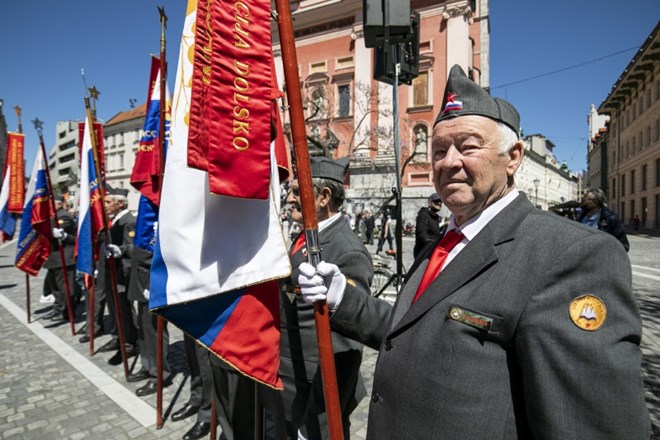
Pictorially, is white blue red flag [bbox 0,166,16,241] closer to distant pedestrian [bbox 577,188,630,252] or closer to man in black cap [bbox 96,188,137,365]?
man in black cap [bbox 96,188,137,365]

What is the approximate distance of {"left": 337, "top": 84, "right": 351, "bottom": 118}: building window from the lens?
27344mm

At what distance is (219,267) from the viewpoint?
5.90ft

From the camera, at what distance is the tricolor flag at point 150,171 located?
398 centimetres

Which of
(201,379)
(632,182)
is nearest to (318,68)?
(201,379)

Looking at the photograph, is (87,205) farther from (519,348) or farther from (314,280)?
(519,348)

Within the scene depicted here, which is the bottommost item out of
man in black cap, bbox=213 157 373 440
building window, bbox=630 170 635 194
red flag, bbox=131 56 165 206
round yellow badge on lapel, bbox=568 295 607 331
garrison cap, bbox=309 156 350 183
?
man in black cap, bbox=213 157 373 440

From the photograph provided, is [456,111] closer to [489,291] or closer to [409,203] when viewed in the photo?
[489,291]

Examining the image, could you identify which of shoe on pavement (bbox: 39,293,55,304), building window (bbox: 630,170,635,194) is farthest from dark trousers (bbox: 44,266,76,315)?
building window (bbox: 630,170,635,194)

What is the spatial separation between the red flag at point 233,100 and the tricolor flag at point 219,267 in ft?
0.73

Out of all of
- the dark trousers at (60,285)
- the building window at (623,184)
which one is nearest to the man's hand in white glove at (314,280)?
the dark trousers at (60,285)

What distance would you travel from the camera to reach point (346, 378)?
2.29 m

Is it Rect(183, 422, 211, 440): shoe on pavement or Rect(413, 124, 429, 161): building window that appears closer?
Rect(183, 422, 211, 440): shoe on pavement

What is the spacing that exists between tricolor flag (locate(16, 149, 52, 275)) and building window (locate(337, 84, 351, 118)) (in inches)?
903

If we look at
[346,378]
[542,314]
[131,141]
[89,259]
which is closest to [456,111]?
[542,314]
